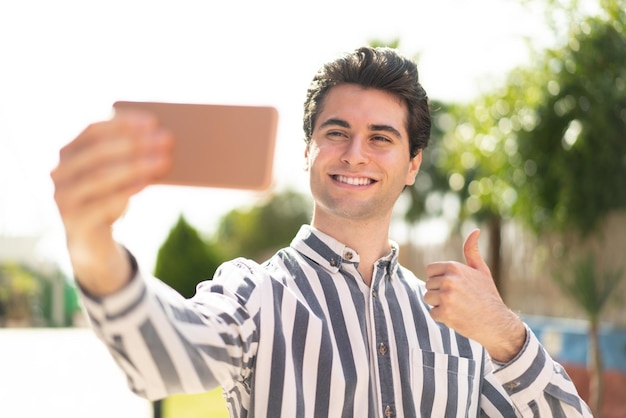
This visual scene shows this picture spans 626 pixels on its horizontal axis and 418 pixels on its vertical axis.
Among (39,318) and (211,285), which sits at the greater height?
(211,285)

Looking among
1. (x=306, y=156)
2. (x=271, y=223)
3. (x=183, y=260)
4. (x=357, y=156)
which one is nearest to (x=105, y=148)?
(x=357, y=156)

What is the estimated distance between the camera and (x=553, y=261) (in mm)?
9727

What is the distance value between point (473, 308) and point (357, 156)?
555mm

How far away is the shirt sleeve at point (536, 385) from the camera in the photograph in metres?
1.81

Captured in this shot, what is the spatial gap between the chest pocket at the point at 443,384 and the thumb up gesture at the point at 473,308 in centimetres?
29

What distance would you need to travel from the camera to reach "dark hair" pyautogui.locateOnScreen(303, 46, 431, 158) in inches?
89.3

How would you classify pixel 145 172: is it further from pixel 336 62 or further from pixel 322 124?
pixel 336 62

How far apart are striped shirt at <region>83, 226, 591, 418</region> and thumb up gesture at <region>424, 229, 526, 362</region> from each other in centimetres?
4

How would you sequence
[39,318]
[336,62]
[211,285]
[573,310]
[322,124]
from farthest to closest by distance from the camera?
[39,318] < [573,310] < [336,62] < [322,124] < [211,285]

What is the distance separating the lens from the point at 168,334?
1301 mm

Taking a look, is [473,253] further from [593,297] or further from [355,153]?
[593,297]

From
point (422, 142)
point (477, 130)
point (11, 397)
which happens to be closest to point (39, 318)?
point (11, 397)

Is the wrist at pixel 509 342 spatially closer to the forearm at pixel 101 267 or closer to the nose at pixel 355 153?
the nose at pixel 355 153

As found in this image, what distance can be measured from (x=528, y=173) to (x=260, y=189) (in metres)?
8.79
